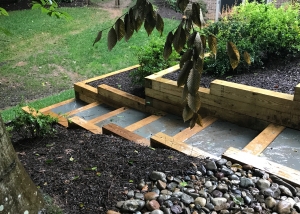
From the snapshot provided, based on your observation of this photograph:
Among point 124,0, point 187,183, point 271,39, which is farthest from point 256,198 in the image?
point 124,0

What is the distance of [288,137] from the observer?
12.8 ft

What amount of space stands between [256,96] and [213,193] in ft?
6.33

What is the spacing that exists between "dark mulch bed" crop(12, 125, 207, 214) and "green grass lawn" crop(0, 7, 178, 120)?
353 centimetres

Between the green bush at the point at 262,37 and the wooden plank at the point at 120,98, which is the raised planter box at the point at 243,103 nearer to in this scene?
the wooden plank at the point at 120,98

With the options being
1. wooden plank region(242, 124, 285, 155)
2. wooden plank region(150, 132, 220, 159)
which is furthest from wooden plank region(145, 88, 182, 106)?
wooden plank region(242, 124, 285, 155)

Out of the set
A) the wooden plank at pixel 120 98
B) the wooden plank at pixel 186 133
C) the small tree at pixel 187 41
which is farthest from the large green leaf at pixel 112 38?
the wooden plank at pixel 120 98

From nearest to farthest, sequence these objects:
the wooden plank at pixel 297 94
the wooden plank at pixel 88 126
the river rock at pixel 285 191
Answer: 1. the river rock at pixel 285 191
2. the wooden plank at pixel 297 94
3. the wooden plank at pixel 88 126

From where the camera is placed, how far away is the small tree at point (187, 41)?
4.00 ft

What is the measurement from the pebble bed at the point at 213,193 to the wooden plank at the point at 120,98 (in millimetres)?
2638

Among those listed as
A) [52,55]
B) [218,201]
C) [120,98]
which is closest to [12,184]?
[218,201]

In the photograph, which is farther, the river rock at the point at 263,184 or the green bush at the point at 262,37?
the green bush at the point at 262,37

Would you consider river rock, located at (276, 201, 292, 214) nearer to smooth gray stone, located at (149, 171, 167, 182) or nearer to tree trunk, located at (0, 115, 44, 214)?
smooth gray stone, located at (149, 171, 167, 182)

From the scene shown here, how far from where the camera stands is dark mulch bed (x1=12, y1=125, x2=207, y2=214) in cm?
258

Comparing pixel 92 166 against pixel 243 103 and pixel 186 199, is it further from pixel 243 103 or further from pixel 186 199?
pixel 243 103
